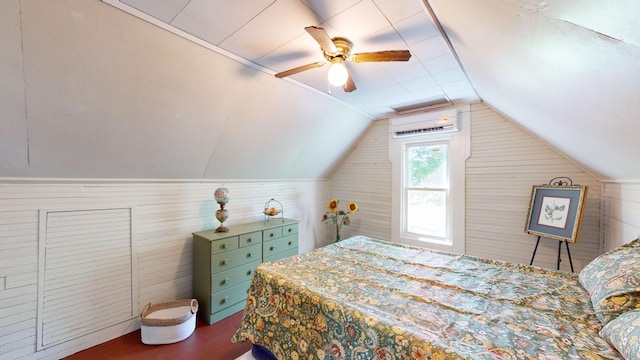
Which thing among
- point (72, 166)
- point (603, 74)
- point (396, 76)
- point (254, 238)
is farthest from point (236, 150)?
point (603, 74)

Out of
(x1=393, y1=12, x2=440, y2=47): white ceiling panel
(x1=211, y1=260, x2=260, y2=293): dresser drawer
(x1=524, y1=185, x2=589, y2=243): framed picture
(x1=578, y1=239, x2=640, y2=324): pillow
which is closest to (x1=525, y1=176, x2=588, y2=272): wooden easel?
(x1=524, y1=185, x2=589, y2=243): framed picture

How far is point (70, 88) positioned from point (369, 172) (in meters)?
3.57

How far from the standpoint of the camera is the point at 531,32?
112 centimetres

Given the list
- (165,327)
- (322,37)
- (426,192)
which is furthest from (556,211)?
(165,327)

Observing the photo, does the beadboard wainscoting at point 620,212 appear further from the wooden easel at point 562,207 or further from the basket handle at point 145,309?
the basket handle at point 145,309

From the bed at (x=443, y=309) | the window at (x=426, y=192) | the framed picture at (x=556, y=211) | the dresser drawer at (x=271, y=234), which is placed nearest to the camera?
the bed at (x=443, y=309)

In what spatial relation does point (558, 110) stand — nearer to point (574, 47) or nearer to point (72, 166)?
point (574, 47)

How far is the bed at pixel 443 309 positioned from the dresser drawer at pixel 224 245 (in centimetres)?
83

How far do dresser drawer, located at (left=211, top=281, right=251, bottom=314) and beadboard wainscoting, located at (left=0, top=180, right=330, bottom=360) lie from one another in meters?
0.45

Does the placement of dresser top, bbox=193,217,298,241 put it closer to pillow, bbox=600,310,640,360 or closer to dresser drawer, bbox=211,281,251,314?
dresser drawer, bbox=211,281,251,314

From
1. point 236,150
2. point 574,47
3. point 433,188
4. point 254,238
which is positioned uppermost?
point 574,47

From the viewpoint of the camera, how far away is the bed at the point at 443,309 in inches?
41.6

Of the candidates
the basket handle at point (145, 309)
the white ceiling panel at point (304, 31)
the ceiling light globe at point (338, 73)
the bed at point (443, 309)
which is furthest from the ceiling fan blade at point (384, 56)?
the basket handle at point (145, 309)

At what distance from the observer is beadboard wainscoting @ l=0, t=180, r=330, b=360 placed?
5.99 feet
